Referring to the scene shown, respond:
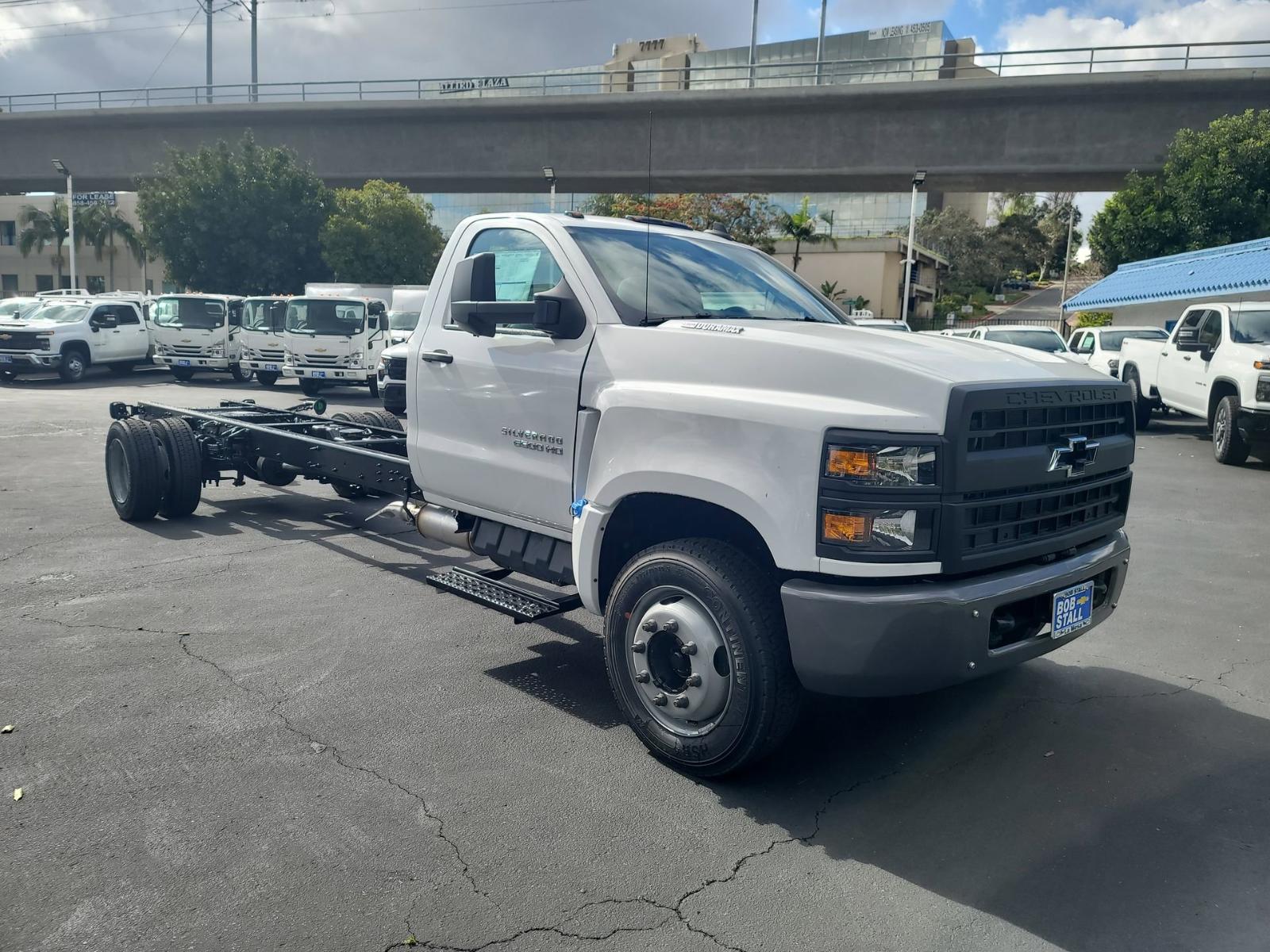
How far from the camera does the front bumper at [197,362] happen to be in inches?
948

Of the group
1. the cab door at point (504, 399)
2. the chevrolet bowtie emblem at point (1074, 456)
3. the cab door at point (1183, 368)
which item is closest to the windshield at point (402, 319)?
the cab door at point (1183, 368)

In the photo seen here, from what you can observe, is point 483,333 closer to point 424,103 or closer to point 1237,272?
point 1237,272

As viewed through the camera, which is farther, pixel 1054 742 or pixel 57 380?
pixel 57 380

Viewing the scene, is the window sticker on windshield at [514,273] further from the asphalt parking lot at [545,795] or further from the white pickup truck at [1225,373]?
the white pickup truck at [1225,373]

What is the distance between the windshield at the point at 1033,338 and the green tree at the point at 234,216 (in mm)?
25006

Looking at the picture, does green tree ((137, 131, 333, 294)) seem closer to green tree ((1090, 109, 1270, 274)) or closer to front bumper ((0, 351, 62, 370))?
front bumper ((0, 351, 62, 370))

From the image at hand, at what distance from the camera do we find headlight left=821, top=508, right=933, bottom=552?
11.0 ft

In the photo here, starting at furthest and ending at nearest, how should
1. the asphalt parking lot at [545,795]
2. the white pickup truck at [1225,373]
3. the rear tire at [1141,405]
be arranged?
the rear tire at [1141,405] < the white pickup truck at [1225,373] < the asphalt parking lot at [545,795]

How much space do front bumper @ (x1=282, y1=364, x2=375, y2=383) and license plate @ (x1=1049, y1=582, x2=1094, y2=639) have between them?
62.2ft

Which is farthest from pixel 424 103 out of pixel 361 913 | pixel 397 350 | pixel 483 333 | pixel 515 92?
pixel 361 913

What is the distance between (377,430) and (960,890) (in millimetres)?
6124

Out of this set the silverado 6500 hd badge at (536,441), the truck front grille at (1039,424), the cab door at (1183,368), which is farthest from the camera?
the cab door at (1183,368)

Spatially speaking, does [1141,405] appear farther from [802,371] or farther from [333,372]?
[802,371]

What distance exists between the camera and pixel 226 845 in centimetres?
341
